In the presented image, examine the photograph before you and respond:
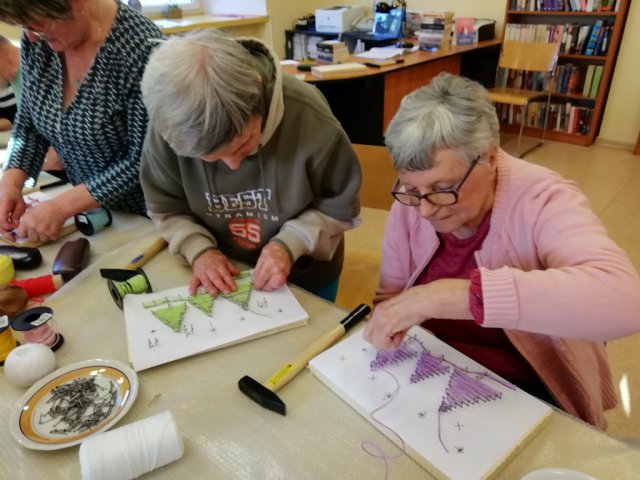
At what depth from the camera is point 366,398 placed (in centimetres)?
77

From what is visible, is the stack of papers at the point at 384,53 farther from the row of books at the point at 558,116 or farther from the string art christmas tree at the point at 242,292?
the string art christmas tree at the point at 242,292

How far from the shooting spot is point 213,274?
3.55ft

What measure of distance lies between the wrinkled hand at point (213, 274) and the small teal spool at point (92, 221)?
0.39m

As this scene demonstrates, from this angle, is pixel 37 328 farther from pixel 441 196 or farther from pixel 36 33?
pixel 441 196

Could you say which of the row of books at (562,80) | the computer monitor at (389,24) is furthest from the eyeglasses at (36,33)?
the row of books at (562,80)

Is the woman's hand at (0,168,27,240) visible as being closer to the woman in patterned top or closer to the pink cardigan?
the woman in patterned top

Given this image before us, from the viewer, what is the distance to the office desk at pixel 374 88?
3.45 m

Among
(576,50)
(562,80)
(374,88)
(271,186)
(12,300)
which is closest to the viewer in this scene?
(12,300)

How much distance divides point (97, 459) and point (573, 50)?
4.48 m

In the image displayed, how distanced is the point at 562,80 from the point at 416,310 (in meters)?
4.04

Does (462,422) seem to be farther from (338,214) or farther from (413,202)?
(338,214)

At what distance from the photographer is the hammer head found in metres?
0.77

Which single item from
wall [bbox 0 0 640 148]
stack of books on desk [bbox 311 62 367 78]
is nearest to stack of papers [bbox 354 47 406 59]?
stack of books on desk [bbox 311 62 367 78]

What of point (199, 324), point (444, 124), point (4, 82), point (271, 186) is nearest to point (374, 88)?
point (4, 82)
